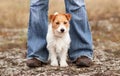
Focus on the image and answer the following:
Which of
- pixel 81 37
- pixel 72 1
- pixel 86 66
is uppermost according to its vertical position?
pixel 72 1

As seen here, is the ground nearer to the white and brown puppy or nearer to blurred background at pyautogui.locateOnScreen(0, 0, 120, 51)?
blurred background at pyautogui.locateOnScreen(0, 0, 120, 51)

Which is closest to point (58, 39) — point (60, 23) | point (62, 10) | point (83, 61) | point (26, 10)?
point (60, 23)

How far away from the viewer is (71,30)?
629 centimetres

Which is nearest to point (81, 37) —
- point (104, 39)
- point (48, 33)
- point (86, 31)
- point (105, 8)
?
point (86, 31)

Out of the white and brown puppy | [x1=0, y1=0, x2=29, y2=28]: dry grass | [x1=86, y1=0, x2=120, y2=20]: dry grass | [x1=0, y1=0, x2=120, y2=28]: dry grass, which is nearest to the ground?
the white and brown puppy

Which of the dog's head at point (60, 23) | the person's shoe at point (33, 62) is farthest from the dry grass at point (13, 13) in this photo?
the dog's head at point (60, 23)

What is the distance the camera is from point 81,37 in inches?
247

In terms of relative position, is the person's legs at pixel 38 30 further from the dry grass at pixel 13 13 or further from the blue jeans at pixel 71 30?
the dry grass at pixel 13 13

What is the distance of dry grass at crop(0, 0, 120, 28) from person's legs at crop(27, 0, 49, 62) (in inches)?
Result: 201

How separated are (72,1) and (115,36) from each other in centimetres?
364

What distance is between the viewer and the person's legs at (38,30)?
6.16 meters

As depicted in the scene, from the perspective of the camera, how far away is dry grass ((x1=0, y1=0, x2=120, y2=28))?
11.6m

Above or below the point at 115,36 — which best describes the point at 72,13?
above

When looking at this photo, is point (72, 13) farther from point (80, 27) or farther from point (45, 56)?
point (45, 56)
